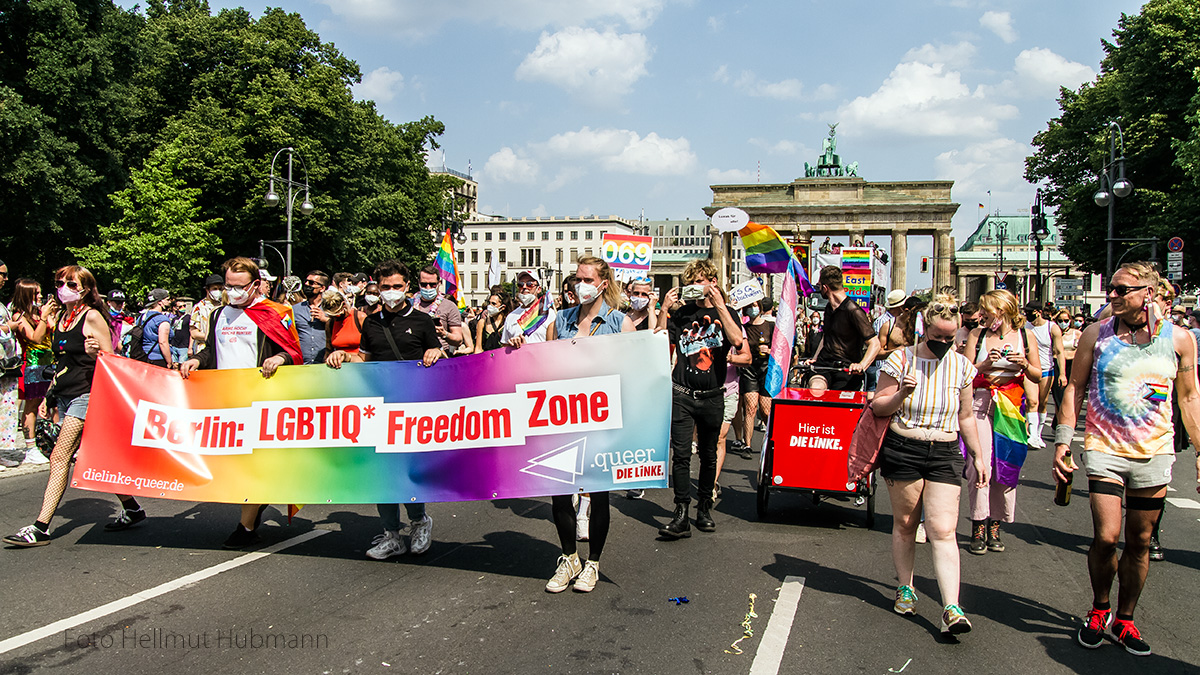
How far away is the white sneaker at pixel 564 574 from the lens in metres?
5.21

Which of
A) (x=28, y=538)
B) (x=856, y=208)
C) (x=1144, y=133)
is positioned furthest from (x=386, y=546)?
(x=856, y=208)

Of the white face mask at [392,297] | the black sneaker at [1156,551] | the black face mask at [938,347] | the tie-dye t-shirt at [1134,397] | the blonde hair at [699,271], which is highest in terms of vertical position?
the blonde hair at [699,271]

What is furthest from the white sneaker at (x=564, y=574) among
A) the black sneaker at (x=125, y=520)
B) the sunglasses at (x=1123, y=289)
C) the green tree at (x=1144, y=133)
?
the green tree at (x=1144, y=133)

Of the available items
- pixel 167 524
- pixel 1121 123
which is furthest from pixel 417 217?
pixel 167 524

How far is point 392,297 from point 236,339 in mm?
1273

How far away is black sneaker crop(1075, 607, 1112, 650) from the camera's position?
14.8ft

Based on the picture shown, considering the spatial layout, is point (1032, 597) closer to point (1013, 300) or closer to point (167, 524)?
point (1013, 300)

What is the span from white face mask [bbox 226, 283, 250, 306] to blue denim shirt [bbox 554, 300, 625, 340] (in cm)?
222

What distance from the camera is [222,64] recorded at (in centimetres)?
3700

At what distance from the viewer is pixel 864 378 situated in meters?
8.48

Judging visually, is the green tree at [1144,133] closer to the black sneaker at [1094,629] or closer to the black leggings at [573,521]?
the black sneaker at [1094,629]

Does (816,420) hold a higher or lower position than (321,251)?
lower

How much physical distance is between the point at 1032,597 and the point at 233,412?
5.36 meters

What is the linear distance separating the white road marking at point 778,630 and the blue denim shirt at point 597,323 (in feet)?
6.35
